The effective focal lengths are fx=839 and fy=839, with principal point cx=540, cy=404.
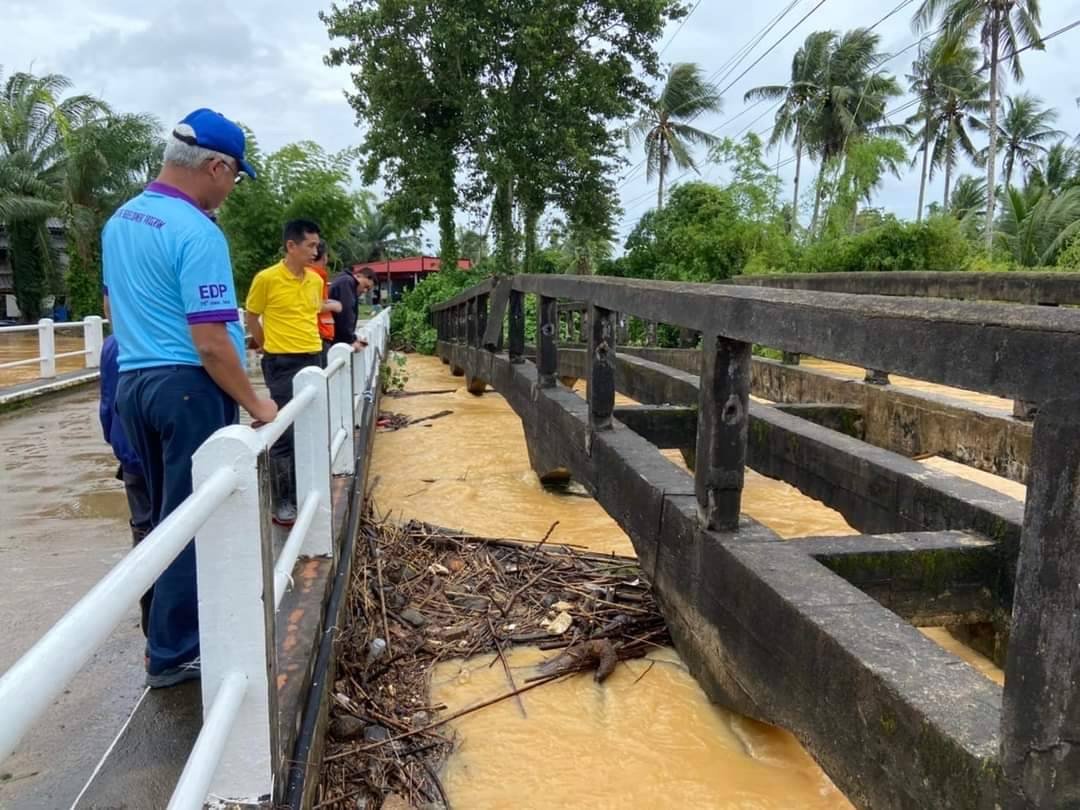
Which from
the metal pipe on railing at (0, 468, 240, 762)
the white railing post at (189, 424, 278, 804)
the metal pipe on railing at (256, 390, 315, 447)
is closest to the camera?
the metal pipe on railing at (0, 468, 240, 762)

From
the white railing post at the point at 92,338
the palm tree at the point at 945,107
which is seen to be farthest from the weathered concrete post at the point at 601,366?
the palm tree at the point at 945,107

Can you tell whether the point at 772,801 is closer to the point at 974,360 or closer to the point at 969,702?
the point at 969,702

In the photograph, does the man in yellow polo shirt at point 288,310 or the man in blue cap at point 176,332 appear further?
the man in yellow polo shirt at point 288,310

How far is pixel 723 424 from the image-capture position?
9.32 feet

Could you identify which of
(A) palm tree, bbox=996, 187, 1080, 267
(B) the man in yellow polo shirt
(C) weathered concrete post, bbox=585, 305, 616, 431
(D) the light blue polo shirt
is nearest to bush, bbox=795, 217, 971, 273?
(A) palm tree, bbox=996, 187, 1080, 267

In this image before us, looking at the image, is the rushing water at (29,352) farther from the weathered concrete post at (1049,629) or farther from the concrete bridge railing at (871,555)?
the weathered concrete post at (1049,629)

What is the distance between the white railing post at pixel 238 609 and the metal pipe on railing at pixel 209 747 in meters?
0.03

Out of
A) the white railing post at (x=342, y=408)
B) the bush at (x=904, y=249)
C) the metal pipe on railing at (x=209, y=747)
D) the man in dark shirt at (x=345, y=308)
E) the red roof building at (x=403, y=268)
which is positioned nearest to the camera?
the metal pipe on railing at (x=209, y=747)

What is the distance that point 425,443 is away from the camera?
8531 mm

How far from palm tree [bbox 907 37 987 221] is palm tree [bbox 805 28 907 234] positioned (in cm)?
182

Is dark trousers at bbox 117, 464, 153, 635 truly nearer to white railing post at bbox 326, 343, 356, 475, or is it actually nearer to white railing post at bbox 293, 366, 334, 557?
white railing post at bbox 293, 366, 334, 557

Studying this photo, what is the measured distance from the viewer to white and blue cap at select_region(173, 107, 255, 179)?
2547mm

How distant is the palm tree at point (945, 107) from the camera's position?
36438 mm

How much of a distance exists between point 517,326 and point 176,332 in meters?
5.27
